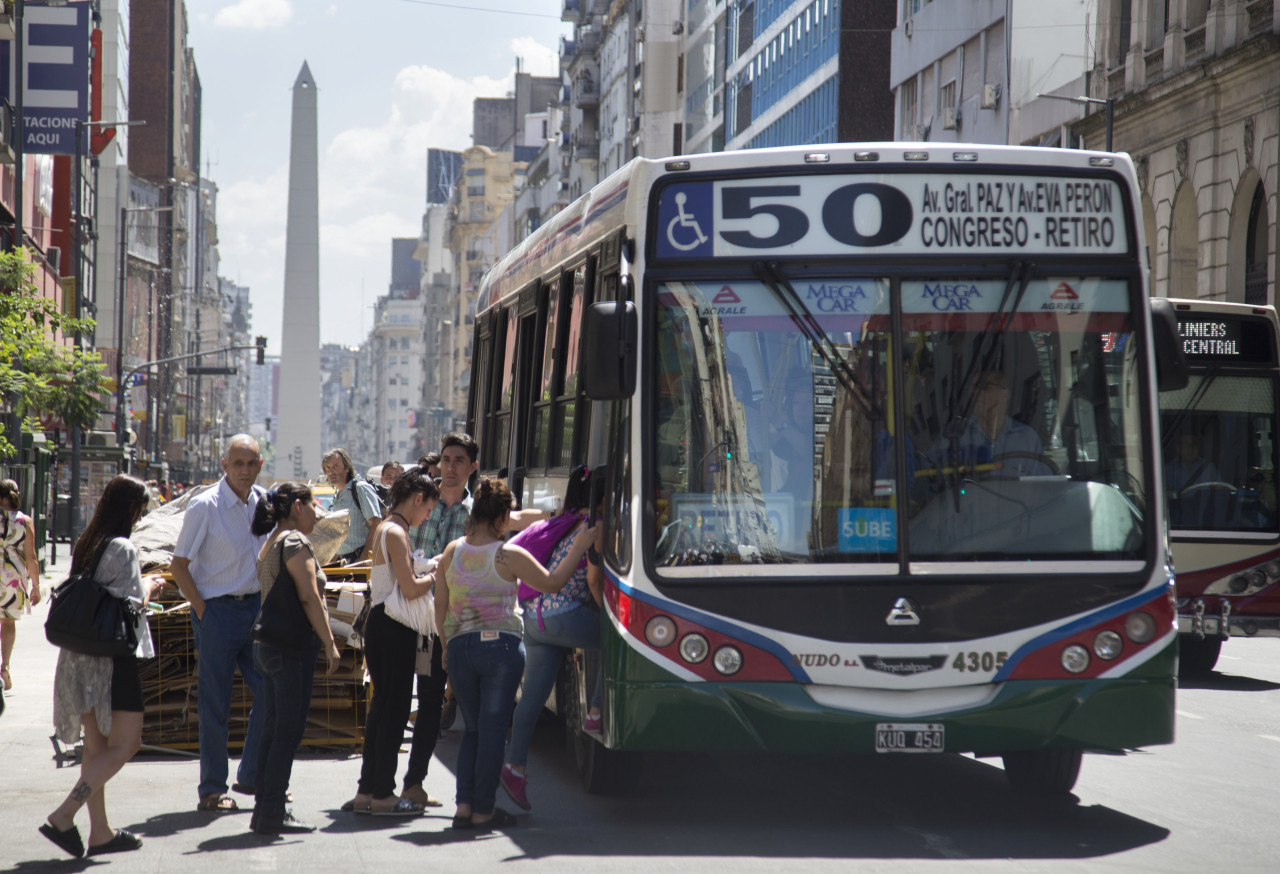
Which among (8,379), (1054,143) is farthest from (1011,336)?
(1054,143)

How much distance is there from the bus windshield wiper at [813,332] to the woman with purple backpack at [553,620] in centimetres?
145

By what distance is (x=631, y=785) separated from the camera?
9.04 m

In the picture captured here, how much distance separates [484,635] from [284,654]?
894mm

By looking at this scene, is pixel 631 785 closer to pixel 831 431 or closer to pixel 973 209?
pixel 831 431

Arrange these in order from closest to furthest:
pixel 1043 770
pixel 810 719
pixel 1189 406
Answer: pixel 810 719
pixel 1043 770
pixel 1189 406

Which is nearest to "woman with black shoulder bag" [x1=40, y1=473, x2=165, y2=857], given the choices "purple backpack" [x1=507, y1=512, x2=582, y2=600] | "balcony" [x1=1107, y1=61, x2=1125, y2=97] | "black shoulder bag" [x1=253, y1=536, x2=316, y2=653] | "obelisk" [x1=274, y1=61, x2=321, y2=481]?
"black shoulder bag" [x1=253, y1=536, x2=316, y2=653]

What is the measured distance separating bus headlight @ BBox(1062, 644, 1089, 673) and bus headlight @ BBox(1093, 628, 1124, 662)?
0.06 m

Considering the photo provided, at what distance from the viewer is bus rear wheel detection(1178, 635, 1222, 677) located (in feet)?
55.4

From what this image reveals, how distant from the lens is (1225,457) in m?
16.2

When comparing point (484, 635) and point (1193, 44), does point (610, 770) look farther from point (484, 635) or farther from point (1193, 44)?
point (1193, 44)

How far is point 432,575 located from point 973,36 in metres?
35.9

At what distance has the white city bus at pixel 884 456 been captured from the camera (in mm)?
7836

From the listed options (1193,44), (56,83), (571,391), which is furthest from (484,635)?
(56,83)

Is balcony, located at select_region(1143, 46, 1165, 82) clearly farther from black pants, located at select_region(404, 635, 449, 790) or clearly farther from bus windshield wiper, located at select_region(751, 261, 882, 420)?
black pants, located at select_region(404, 635, 449, 790)
